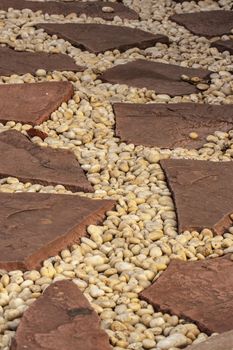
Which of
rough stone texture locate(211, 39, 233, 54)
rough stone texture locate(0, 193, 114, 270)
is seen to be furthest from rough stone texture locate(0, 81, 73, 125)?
rough stone texture locate(211, 39, 233, 54)

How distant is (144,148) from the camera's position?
156 inches

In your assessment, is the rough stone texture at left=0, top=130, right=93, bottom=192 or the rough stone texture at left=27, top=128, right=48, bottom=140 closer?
the rough stone texture at left=0, top=130, right=93, bottom=192

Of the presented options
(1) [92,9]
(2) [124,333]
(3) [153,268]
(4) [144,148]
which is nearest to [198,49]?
(1) [92,9]

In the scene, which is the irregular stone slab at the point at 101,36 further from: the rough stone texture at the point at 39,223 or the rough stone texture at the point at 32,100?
the rough stone texture at the point at 39,223

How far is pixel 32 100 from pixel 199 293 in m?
1.67

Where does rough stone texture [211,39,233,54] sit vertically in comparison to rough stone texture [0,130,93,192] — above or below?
below

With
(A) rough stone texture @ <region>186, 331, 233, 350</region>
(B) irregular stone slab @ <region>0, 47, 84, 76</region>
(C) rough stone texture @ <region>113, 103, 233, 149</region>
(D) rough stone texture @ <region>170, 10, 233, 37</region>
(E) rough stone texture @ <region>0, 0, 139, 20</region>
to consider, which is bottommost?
(E) rough stone texture @ <region>0, 0, 139, 20</region>

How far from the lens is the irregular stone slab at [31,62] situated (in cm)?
468

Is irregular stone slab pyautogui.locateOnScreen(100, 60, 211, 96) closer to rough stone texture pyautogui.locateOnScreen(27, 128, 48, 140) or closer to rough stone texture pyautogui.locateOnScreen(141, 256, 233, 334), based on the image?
rough stone texture pyautogui.locateOnScreen(27, 128, 48, 140)

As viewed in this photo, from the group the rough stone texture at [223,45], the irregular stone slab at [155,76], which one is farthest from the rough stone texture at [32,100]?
the rough stone texture at [223,45]

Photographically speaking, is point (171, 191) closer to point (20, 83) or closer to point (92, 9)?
point (20, 83)

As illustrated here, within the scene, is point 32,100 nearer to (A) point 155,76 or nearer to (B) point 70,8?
(A) point 155,76

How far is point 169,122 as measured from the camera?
13.7 ft

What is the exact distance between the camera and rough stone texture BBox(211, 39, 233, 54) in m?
5.14
